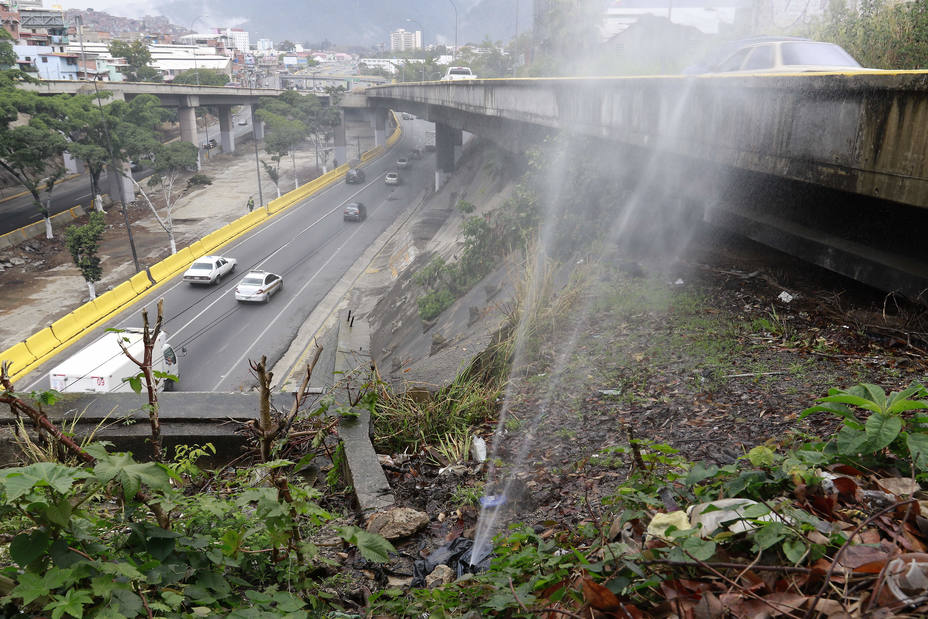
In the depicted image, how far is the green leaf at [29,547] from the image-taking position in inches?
95.6

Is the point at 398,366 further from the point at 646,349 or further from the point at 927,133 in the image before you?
the point at 927,133

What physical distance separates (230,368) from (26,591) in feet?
69.4

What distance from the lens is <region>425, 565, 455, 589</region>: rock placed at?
3768 mm

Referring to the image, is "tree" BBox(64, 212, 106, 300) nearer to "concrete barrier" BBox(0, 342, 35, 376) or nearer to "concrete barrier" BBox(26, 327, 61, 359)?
"concrete barrier" BBox(26, 327, 61, 359)

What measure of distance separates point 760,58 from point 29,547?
41.5 feet

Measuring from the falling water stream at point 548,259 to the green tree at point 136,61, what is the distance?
351ft

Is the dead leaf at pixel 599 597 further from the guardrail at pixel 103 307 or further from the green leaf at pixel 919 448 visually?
the guardrail at pixel 103 307

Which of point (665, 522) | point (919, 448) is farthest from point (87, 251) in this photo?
point (919, 448)

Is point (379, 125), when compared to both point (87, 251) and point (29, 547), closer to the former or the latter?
point (87, 251)

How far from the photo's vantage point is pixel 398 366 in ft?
36.8

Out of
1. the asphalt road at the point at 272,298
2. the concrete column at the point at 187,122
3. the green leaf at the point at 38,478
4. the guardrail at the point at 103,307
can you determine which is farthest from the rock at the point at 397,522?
the concrete column at the point at 187,122

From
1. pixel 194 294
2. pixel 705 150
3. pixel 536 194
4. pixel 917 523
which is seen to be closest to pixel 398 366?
pixel 705 150

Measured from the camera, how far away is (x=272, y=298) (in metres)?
30.2

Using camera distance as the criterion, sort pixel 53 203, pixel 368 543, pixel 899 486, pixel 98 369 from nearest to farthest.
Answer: pixel 899 486
pixel 368 543
pixel 98 369
pixel 53 203
